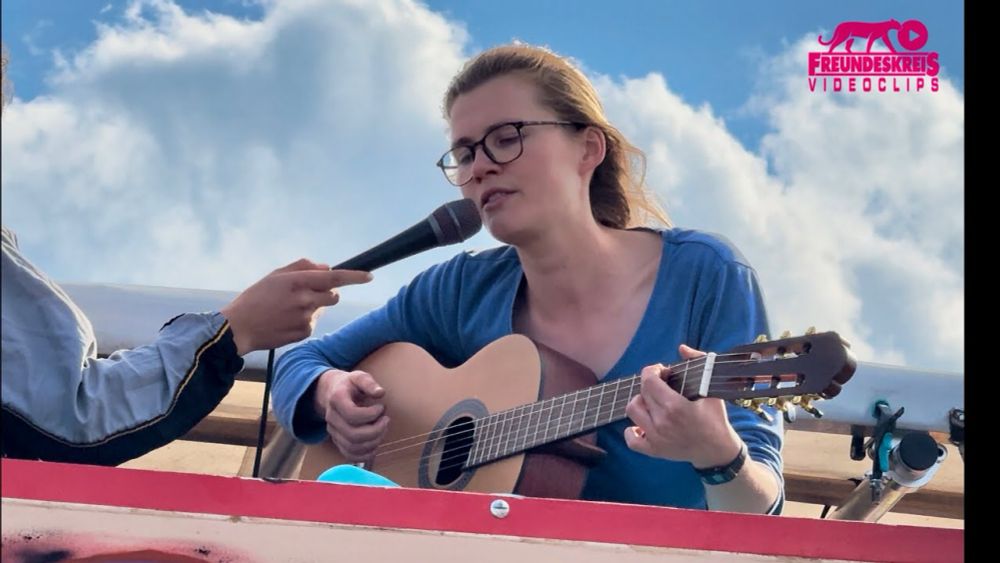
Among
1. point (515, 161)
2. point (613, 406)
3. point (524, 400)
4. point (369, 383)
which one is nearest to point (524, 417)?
point (524, 400)

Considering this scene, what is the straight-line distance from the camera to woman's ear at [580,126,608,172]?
1.49 meters

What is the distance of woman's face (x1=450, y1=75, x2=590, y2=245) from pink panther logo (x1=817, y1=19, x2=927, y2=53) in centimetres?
39

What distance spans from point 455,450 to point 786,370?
0.50 m

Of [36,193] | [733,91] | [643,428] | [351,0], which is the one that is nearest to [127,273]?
[36,193]

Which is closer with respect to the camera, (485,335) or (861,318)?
(861,318)

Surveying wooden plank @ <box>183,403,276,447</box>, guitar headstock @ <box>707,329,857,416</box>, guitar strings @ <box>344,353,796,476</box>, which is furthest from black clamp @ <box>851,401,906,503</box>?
wooden plank @ <box>183,403,276,447</box>

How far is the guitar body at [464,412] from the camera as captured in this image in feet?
4.82

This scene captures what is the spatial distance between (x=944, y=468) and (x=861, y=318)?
0.23m

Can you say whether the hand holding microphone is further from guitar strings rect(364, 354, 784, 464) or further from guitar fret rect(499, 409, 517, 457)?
guitar fret rect(499, 409, 517, 457)

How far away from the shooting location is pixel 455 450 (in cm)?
152

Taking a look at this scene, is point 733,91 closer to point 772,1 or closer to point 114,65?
point 772,1

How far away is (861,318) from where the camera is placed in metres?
1.37

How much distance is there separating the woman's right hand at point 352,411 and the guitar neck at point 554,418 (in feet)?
0.52

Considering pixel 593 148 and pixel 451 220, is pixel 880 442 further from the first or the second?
pixel 451 220
